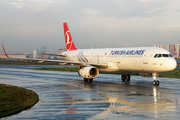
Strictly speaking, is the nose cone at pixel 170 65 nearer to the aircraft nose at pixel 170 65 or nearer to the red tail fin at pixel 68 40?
the aircraft nose at pixel 170 65

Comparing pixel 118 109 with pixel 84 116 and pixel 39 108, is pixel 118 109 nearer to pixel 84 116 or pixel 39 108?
pixel 84 116

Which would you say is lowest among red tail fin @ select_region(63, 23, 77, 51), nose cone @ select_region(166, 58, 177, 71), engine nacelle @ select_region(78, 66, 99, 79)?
engine nacelle @ select_region(78, 66, 99, 79)

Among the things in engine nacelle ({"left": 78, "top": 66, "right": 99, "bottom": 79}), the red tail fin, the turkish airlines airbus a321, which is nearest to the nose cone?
the turkish airlines airbus a321

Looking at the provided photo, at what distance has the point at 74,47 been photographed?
4184cm

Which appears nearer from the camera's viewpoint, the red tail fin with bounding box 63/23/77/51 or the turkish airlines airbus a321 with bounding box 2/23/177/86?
the turkish airlines airbus a321 with bounding box 2/23/177/86

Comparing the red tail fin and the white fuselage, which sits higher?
A: the red tail fin

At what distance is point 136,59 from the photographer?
27250 mm

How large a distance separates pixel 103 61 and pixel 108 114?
20.7 metres

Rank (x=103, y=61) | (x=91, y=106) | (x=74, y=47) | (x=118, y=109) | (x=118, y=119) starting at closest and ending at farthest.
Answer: (x=118, y=119)
(x=118, y=109)
(x=91, y=106)
(x=103, y=61)
(x=74, y=47)

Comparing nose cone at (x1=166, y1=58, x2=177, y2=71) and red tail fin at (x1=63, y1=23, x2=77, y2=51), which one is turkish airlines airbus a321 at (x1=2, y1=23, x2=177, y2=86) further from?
red tail fin at (x1=63, y1=23, x2=77, y2=51)

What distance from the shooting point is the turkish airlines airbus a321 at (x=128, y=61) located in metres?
25.1

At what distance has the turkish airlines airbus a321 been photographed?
25078 mm

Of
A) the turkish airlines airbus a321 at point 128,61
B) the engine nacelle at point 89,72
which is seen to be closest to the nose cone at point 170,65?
the turkish airlines airbus a321 at point 128,61

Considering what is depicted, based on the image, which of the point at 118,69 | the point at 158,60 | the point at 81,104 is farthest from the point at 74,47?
the point at 81,104
